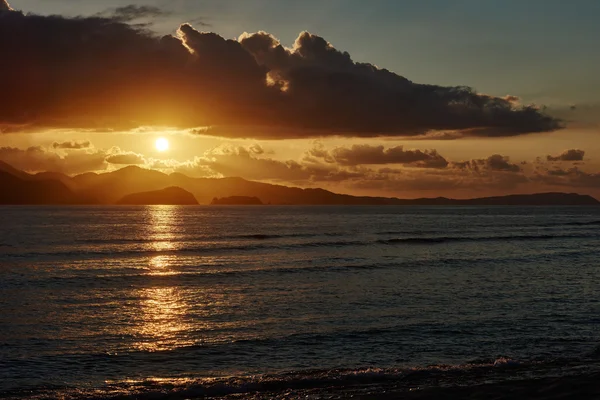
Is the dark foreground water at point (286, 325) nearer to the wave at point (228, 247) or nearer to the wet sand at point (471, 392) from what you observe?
the wet sand at point (471, 392)

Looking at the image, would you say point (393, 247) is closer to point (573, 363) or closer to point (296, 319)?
point (296, 319)

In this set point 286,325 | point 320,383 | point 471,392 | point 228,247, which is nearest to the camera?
point 471,392

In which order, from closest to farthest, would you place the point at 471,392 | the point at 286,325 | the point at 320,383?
1. the point at 471,392
2. the point at 320,383
3. the point at 286,325

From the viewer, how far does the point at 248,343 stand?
2411 cm

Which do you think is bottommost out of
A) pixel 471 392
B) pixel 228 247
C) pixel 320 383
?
pixel 228 247

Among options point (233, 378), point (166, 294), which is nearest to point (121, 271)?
point (166, 294)

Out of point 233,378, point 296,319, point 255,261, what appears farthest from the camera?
point 255,261

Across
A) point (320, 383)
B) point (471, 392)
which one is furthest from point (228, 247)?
point (471, 392)

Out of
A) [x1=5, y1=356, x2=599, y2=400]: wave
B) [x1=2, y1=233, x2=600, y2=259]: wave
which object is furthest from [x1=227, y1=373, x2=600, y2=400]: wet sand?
[x1=2, y1=233, x2=600, y2=259]: wave

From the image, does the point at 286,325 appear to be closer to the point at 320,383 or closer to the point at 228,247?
the point at 320,383

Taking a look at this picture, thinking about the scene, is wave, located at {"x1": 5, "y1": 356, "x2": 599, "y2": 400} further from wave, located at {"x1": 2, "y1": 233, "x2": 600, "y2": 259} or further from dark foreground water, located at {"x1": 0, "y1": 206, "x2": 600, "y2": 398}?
wave, located at {"x1": 2, "y1": 233, "x2": 600, "y2": 259}

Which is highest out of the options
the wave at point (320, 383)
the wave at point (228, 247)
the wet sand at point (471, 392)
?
the wet sand at point (471, 392)

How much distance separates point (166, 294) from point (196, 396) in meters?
20.2

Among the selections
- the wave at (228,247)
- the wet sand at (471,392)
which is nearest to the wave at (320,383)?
the wet sand at (471,392)
